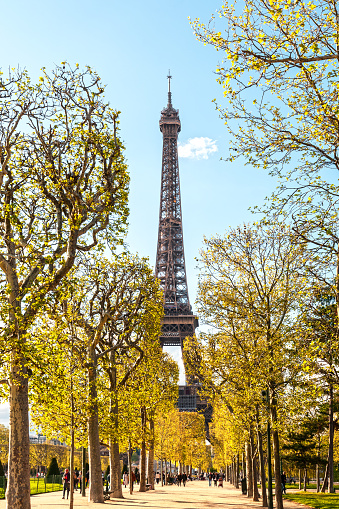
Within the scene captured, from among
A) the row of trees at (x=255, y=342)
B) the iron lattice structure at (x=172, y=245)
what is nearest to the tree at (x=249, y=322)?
the row of trees at (x=255, y=342)

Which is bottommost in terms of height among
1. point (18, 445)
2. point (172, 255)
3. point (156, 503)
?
point (156, 503)

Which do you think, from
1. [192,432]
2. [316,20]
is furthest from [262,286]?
[192,432]

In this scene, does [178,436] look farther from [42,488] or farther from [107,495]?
[107,495]

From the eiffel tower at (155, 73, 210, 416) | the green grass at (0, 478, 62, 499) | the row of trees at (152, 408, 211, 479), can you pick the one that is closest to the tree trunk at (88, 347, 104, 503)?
the green grass at (0, 478, 62, 499)

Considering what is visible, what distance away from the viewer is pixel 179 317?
3595 inches

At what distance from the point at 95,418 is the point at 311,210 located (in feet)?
51.2

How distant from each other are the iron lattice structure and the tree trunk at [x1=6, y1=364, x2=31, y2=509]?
76.0 metres

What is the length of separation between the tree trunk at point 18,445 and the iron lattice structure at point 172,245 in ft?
249

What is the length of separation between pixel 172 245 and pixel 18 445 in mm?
90812

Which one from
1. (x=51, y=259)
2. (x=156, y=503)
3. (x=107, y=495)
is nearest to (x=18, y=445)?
(x=51, y=259)

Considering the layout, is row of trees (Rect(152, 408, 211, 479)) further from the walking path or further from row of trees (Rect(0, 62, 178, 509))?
row of trees (Rect(0, 62, 178, 509))

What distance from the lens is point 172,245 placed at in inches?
4144

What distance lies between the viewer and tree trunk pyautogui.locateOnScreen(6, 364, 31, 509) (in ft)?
47.7

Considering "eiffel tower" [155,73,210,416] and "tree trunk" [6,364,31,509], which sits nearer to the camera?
"tree trunk" [6,364,31,509]
